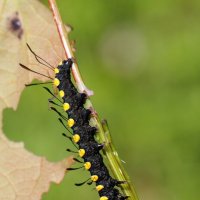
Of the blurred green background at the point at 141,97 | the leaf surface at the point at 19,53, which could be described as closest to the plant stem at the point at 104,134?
the leaf surface at the point at 19,53

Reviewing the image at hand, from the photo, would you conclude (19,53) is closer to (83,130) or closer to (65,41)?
(65,41)

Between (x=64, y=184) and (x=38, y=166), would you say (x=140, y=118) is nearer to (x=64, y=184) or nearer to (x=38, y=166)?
(x=64, y=184)

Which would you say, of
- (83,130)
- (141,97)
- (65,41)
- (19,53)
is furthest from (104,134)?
(141,97)

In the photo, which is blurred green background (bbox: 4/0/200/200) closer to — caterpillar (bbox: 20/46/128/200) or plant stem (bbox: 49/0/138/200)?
caterpillar (bbox: 20/46/128/200)

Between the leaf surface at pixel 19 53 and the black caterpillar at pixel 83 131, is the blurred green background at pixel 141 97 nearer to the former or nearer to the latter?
the black caterpillar at pixel 83 131

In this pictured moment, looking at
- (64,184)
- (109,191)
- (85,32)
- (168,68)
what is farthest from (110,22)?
(109,191)

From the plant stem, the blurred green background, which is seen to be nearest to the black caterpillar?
the plant stem
